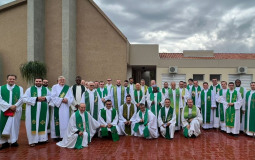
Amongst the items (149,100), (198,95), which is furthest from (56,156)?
(198,95)

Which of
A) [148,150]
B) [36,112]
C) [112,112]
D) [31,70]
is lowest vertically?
[148,150]

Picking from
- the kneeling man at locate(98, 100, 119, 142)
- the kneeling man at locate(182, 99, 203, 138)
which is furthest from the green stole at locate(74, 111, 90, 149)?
the kneeling man at locate(182, 99, 203, 138)

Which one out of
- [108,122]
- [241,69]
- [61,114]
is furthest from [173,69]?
[61,114]

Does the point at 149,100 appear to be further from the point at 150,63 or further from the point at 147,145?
the point at 150,63

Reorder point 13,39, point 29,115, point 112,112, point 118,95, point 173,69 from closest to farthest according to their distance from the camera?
point 29,115
point 112,112
point 118,95
point 173,69
point 13,39

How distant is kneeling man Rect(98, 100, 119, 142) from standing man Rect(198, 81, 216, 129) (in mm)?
3774

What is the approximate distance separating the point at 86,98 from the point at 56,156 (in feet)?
7.31

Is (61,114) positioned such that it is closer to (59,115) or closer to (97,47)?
(59,115)

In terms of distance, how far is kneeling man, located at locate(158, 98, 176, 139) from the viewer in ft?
20.9

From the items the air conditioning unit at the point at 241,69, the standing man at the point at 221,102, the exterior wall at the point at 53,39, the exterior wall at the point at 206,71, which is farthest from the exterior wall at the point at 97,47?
the air conditioning unit at the point at 241,69

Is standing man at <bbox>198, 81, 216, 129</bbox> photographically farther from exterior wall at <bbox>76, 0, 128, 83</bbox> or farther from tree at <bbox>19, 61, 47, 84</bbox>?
tree at <bbox>19, 61, 47, 84</bbox>

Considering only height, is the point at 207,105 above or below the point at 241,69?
below

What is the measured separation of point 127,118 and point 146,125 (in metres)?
0.88

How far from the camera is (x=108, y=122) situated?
6.53m
